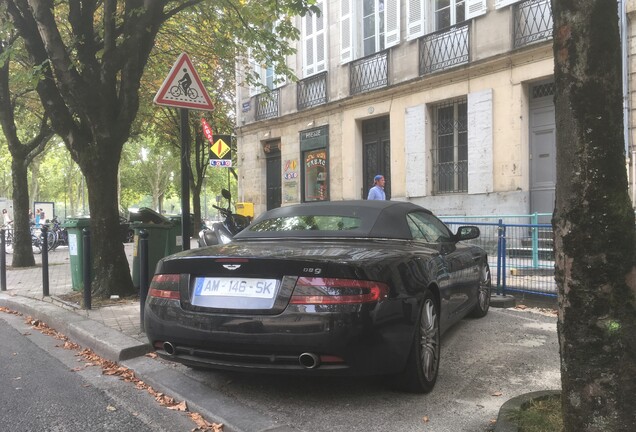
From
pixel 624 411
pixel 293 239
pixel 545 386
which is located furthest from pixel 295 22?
pixel 624 411

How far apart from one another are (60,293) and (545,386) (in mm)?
7126

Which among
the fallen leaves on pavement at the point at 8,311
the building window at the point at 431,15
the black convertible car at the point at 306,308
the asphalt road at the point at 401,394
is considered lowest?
the fallen leaves on pavement at the point at 8,311

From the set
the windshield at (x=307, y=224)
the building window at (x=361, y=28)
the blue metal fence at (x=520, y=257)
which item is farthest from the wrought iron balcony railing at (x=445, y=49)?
the windshield at (x=307, y=224)

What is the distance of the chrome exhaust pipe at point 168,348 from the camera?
3.60m

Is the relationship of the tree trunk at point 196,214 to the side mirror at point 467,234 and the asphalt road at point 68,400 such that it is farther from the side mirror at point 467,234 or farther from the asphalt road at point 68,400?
the side mirror at point 467,234

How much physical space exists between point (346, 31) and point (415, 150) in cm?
450

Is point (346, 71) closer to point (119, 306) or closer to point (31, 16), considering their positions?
point (31, 16)

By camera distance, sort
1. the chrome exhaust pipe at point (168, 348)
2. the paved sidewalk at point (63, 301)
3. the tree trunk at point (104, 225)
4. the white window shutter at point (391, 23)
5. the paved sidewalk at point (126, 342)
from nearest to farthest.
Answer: the paved sidewalk at point (126, 342)
the chrome exhaust pipe at point (168, 348)
the paved sidewalk at point (63, 301)
the tree trunk at point (104, 225)
the white window shutter at point (391, 23)

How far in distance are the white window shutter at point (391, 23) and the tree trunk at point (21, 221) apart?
990 cm

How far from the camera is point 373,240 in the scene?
4.11m

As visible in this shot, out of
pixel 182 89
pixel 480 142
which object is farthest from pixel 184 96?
pixel 480 142

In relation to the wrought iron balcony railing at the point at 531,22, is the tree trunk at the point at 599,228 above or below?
below

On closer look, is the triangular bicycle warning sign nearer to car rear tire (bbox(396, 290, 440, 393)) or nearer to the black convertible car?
the black convertible car

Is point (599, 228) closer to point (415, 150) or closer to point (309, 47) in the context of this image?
point (415, 150)
